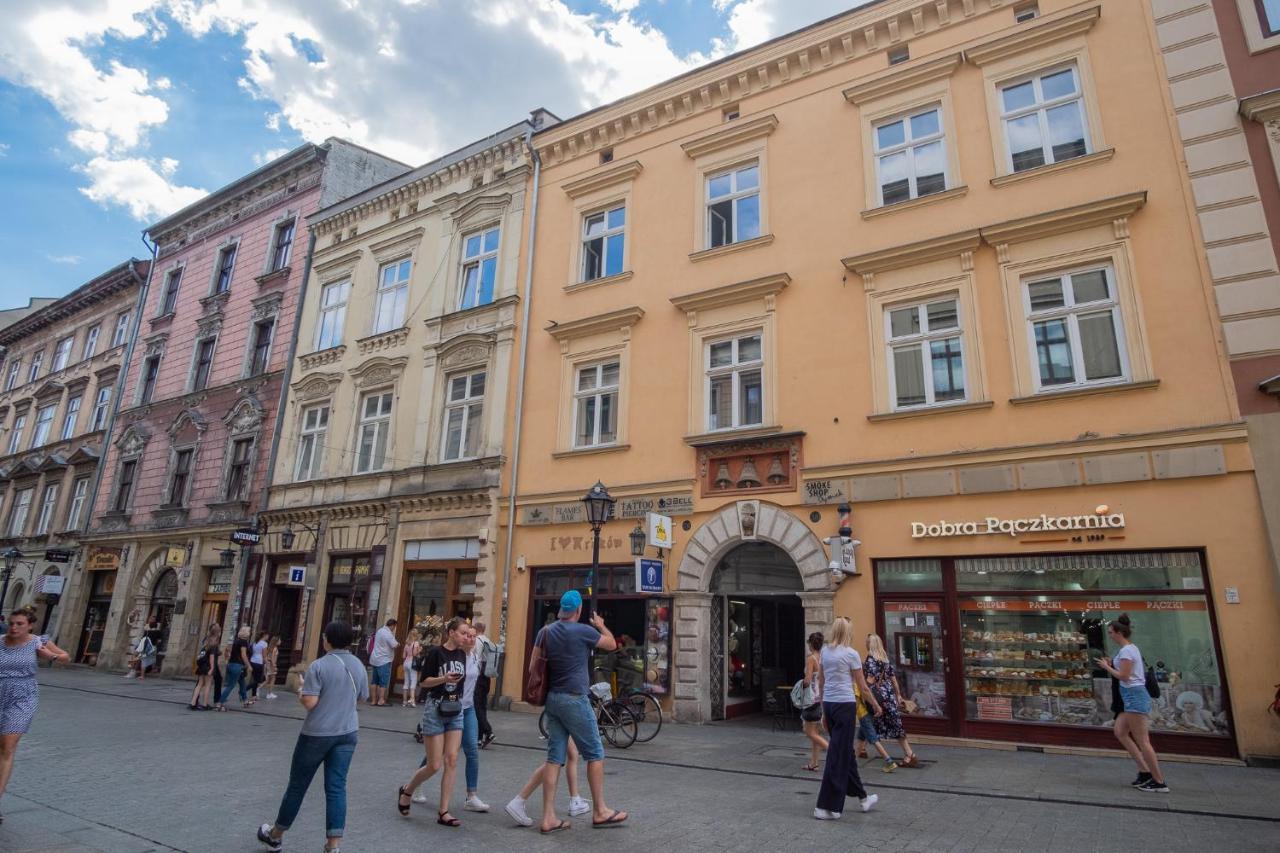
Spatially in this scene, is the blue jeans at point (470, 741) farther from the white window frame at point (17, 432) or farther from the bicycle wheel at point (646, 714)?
the white window frame at point (17, 432)

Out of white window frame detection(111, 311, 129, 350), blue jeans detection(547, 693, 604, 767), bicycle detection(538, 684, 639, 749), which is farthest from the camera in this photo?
white window frame detection(111, 311, 129, 350)

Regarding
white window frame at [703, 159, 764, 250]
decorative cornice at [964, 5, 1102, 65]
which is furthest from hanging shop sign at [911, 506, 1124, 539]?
decorative cornice at [964, 5, 1102, 65]

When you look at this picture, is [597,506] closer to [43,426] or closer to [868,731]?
[868,731]

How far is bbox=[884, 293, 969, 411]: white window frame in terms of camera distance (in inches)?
512

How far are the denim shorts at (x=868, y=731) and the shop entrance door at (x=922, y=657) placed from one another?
6.88ft

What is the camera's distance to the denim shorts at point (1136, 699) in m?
8.49

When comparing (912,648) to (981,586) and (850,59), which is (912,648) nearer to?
(981,586)

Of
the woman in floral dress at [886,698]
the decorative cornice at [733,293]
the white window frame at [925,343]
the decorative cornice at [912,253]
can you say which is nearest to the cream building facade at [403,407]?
the decorative cornice at [733,293]

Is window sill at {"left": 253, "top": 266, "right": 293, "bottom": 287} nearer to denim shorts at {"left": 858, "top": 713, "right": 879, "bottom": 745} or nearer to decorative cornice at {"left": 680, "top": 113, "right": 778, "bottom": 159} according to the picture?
decorative cornice at {"left": 680, "top": 113, "right": 778, "bottom": 159}

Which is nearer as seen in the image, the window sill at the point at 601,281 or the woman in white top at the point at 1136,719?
the woman in white top at the point at 1136,719

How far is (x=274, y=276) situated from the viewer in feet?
85.6

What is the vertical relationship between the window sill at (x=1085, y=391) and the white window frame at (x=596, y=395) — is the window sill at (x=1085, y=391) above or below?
below

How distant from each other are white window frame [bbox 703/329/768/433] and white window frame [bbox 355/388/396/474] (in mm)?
9624

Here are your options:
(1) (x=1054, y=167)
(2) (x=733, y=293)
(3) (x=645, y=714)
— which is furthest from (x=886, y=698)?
(1) (x=1054, y=167)
